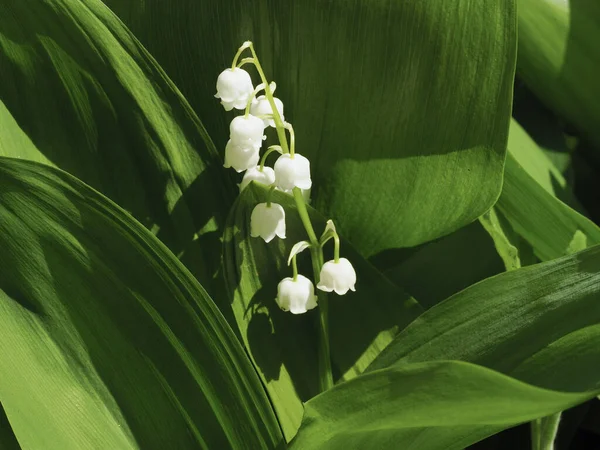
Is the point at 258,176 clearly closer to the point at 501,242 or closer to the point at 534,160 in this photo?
the point at 501,242

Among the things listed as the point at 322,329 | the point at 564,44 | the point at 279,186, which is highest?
the point at 564,44

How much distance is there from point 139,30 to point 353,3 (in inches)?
9.0

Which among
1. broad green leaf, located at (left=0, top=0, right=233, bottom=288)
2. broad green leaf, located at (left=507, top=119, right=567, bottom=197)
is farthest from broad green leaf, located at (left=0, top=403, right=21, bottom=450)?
broad green leaf, located at (left=507, top=119, right=567, bottom=197)

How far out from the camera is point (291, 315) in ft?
2.35

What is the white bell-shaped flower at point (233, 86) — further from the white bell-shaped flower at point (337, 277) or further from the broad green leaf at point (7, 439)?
the broad green leaf at point (7, 439)

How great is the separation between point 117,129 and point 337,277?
255 mm

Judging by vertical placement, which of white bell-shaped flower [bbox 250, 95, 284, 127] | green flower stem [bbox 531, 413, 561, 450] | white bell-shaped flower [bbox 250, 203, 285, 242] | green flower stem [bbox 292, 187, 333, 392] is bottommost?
green flower stem [bbox 531, 413, 561, 450]

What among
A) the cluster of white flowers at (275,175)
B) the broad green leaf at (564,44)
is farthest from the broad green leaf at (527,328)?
Answer: the broad green leaf at (564,44)

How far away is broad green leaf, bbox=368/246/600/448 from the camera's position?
0.53 metres

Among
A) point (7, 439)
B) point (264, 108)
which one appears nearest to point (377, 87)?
point (264, 108)

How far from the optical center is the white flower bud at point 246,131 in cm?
65

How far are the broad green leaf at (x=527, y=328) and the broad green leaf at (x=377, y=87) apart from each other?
0.18 metres

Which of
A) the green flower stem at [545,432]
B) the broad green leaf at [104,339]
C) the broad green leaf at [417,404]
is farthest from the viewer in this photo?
the green flower stem at [545,432]

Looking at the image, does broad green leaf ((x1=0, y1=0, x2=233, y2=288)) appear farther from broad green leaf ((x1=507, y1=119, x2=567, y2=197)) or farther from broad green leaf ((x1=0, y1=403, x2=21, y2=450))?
broad green leaf ((x1=507, y1=119, x2=567, y2=197))
